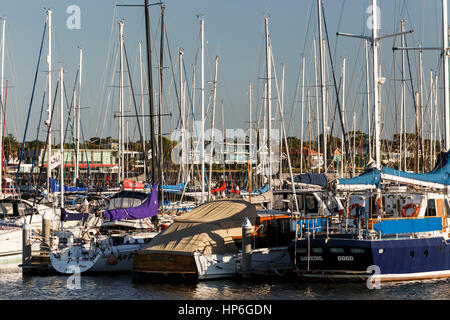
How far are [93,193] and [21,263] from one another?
57.4ft

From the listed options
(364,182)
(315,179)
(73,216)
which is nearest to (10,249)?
(73,216)

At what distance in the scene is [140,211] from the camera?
119 ft

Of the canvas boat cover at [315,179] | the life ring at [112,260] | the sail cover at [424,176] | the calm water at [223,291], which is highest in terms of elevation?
the sail cover at [424,176]

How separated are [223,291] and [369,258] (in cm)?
537

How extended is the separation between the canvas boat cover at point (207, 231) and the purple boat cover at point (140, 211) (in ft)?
14.1

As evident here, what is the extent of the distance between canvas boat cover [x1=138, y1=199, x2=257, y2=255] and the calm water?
4.56 ft

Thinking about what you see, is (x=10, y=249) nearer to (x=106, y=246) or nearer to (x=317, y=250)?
(x=106, y=246)

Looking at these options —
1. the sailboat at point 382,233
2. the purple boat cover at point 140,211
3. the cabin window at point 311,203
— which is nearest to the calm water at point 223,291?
the sailboat at point 382,233

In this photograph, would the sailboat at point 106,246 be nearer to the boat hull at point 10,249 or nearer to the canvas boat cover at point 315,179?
the boat hull at point 10,249

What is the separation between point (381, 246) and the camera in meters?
27.9

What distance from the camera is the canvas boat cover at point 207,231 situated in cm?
3025

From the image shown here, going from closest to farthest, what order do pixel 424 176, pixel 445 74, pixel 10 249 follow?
pixel 424 176, pixel 445 74, pixel 10 249
